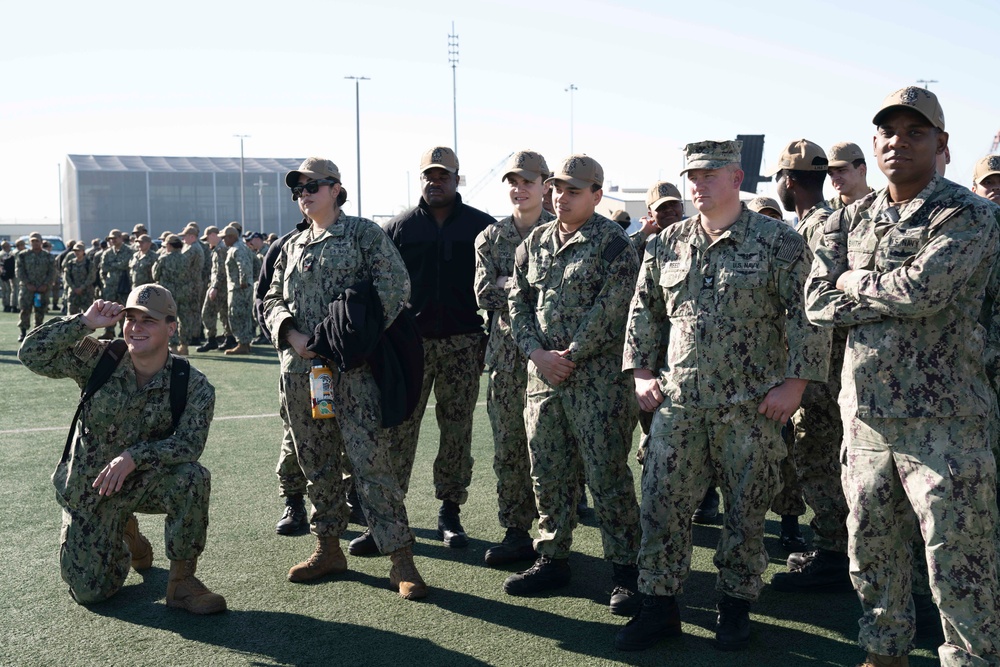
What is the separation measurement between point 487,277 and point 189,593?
2301 millimetres

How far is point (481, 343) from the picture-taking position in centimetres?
610

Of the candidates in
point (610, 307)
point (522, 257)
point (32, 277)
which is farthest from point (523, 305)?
point (32, 277)

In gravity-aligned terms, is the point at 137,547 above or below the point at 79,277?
below

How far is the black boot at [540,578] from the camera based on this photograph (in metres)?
4.89

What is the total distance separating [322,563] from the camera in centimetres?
512

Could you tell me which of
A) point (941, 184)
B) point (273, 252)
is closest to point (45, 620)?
point (273, 252)

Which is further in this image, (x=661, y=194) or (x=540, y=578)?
(x=661, y=194)

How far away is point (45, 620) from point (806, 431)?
3920 millimetres

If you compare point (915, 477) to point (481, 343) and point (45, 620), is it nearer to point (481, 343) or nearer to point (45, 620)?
point (481, 343)

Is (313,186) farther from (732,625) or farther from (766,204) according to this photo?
(766,204)

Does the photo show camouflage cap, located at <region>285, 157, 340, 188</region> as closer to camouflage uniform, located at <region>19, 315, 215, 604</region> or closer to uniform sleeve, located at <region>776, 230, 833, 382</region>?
camouflage uniform, located at <region>19, 315, 215, 604</region>

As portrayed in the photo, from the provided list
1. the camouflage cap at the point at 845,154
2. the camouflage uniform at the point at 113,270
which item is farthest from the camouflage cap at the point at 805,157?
the camouflage uniform at the point at 113,270

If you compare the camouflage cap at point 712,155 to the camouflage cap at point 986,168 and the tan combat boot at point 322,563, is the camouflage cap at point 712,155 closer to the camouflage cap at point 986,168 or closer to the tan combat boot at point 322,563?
the camouflage cap at point 986,168

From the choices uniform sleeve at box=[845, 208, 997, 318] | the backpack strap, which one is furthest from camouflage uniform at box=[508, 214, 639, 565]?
the backpack strap
